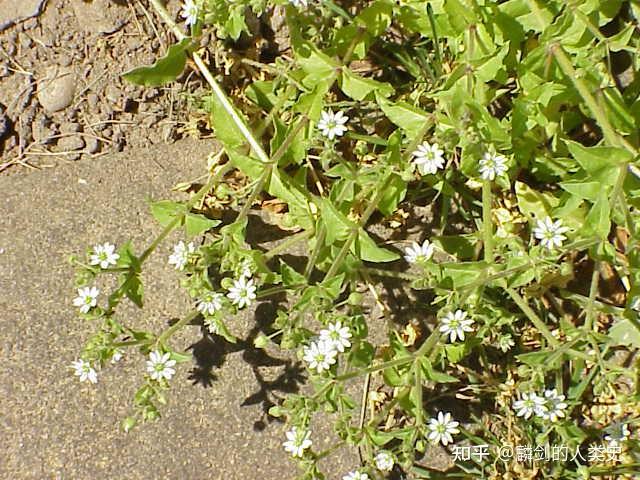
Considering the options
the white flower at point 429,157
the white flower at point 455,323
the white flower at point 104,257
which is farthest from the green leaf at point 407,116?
the white flower at point 104,257

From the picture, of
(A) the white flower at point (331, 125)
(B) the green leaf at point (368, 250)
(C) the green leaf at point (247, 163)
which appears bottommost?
(B) the green leaf at point (368, 250)

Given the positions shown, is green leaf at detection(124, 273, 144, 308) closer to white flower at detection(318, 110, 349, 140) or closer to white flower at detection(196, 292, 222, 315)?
white flower at detection(196, 292, 222, 315)

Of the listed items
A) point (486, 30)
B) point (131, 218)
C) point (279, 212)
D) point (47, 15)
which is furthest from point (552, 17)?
point (47, 15)

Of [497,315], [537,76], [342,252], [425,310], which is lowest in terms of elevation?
[425,310]

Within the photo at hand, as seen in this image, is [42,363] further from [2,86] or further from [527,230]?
[527,230]

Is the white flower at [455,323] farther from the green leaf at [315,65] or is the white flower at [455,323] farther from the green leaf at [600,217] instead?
the green leaf at [315,65]

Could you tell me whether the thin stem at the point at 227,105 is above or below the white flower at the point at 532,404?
above

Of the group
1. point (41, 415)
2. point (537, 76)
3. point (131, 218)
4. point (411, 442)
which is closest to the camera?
point (411, 442)
